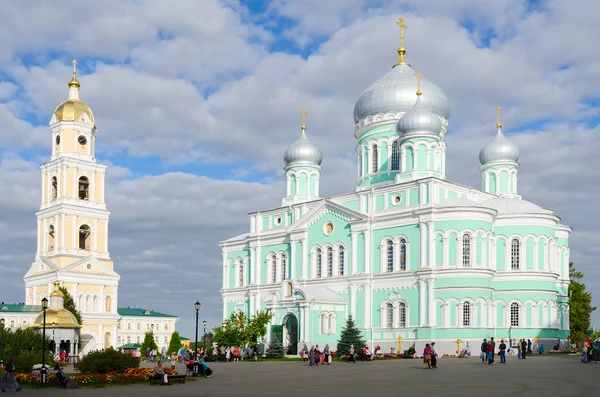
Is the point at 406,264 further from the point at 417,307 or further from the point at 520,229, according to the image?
the point at 520,229

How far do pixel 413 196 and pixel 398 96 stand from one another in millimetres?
9837

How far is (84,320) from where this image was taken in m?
65.4

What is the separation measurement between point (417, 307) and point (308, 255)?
1014 centimetres

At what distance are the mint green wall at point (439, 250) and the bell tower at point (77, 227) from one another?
31.2m

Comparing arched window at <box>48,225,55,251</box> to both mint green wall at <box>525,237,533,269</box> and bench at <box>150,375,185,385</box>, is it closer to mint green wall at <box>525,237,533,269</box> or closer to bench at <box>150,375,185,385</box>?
mint green wall at <box>525,237,533,269</box>

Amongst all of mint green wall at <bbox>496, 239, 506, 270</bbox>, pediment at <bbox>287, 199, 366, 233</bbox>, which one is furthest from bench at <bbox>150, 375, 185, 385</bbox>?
mint green wall at <bbox>496, 239, 506, 270</bbox>

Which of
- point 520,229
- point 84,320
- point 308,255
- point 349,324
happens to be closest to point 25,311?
point 84,320

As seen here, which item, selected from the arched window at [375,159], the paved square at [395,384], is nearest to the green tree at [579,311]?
the arched window at [375,159]

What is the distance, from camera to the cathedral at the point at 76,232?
65.8 metres

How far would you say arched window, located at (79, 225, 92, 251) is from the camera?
67.8 meters

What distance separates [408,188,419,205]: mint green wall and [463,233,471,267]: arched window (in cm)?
369

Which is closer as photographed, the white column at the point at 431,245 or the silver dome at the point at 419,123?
the white column at the point at 431,245

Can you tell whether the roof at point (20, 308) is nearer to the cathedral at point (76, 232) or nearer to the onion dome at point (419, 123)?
the cathedral at point (76, 232)

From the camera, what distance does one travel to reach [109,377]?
25516mm
